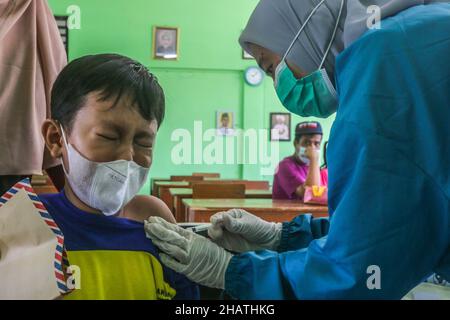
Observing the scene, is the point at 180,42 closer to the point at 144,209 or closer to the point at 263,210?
the point at 263,210

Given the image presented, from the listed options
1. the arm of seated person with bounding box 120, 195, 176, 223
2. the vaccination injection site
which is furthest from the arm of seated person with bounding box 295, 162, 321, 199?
the arm of seated person with bounding box 120, 195, 176, 223

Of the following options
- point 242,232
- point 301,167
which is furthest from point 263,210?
point 242,232

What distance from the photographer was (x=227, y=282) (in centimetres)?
85

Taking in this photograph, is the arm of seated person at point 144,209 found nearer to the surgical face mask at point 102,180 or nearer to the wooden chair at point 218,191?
the surgical face mask at point 102,180

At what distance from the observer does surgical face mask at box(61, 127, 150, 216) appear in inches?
34.8

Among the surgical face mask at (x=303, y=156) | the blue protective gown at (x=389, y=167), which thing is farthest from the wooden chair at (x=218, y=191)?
the blue protective gown at (x=389, y=167)

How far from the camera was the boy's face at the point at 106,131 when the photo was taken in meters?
0.88

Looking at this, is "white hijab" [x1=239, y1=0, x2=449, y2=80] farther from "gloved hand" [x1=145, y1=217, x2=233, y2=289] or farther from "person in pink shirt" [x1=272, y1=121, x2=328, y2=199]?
"person in pink shirt" [x1=272, y1=121, x2=328, y2=199]

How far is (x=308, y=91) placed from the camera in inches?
41.5

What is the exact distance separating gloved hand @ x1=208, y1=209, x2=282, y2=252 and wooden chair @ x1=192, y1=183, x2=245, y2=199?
167 cm

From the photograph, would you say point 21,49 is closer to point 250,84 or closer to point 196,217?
point 196,217

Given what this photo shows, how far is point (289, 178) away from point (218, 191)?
1.44ft

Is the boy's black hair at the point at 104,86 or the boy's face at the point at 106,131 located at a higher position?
the boy's black hair at the point at 104,86

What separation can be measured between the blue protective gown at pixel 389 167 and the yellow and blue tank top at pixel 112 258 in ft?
0.92
